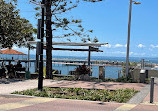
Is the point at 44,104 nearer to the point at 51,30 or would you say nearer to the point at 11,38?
the point at 51,30

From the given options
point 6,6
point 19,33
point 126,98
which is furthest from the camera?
point 19,33

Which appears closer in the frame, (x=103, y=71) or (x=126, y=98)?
(x=126, y=98)

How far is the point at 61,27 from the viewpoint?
17500 millimetres

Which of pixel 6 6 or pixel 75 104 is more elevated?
pixel 6 6

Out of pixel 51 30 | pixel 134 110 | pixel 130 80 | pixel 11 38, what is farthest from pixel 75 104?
pixel 11 38

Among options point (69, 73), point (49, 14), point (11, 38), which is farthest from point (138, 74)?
point (11, 38)

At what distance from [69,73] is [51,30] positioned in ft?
13.2

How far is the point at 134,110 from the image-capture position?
291 inches

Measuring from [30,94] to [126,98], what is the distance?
3.93m

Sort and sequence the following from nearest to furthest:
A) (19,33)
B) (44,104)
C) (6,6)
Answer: (44,104)
(6,6)
(19,33)

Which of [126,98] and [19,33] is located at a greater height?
[19,33]

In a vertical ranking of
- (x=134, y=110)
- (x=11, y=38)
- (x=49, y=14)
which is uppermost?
(x=49, y=14)

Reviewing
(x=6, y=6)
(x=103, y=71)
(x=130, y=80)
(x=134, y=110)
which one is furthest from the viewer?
(x=6, y=6)

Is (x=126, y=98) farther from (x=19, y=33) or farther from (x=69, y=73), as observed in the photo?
(x=19, y=33)
